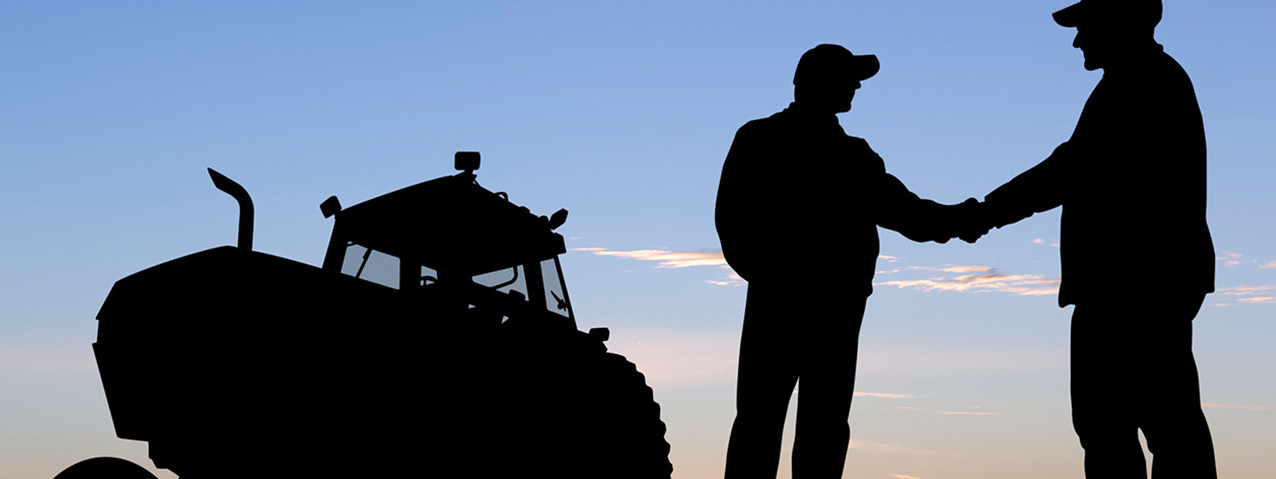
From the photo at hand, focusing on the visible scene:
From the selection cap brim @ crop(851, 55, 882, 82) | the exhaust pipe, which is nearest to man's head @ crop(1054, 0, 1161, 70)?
cap brim @ crop(851, 55, 882, 82)

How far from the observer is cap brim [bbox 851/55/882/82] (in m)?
6.97

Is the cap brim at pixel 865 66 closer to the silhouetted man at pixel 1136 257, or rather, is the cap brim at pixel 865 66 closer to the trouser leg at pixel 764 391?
the silhouetted man at pixel 1136 257

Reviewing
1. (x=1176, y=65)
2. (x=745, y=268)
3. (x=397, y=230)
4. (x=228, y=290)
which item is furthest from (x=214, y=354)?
(x=1176, y=65)

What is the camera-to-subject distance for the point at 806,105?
6.92 meters

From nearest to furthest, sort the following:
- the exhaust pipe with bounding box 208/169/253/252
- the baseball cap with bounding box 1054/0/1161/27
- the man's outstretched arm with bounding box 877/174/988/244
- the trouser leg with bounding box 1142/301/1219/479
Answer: the trouser leg with bounding box 1142/301/1219/479
the baseball cap with bounding box 1054/0/1161/27
the man's outstretched arm with bounding box 877/174/988/244
the exhaust pipe with bounding box 208/169/253/252

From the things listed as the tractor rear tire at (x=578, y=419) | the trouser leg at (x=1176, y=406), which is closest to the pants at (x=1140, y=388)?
the trouser leg at (x=1176, y=406)

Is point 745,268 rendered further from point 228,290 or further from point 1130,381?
point 228,290

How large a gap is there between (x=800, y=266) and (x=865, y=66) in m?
1.13

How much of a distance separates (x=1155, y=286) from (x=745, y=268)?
1972 mm

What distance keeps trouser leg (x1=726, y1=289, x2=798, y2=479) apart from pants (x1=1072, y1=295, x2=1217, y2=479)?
141 centimetres

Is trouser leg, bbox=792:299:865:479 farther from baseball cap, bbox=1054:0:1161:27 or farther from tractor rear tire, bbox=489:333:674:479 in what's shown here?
tractor rear tire, bbox=489:333:674:479

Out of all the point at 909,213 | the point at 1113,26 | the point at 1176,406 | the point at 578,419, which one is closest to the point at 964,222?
the point at 909,213

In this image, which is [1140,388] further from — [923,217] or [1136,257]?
[923,217]

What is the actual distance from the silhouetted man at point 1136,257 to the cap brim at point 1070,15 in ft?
0.19
